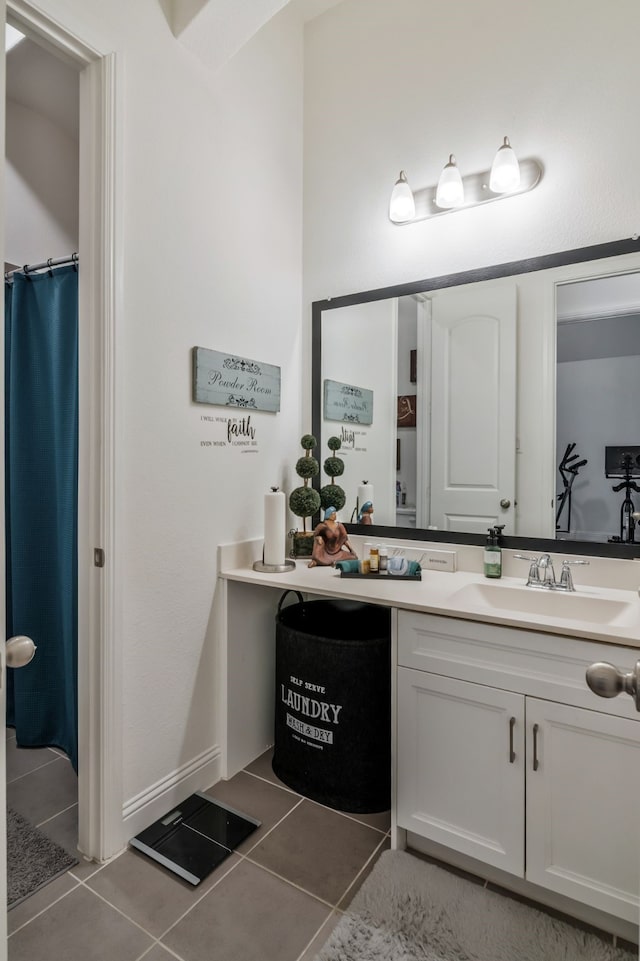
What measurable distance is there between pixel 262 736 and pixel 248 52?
8.98 feet

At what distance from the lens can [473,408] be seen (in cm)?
205

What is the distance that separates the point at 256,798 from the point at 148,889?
19.1 inches

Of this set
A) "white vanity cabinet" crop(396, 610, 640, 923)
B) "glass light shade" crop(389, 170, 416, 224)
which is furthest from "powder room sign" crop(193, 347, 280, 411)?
"white vanity cabinet" crop(396, 610, 640, 923)

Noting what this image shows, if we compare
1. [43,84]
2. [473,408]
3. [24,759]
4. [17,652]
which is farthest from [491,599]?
[43,84]

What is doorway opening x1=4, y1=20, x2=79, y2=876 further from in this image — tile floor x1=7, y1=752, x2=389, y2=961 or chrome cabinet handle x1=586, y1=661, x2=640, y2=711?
chrome cabinet handle x1=586, y1=661, x2=640, y2=711

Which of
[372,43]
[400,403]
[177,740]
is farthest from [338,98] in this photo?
[177,740]

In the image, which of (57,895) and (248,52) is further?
(248,52)

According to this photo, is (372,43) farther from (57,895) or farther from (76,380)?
(57,895)

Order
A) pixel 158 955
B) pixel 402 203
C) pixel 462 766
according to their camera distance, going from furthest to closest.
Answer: pixel 402 203 < pixel 462 766 < pixel 158 955

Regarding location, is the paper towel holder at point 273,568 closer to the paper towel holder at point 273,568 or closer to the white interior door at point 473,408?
the paper towel holder at point 273,568

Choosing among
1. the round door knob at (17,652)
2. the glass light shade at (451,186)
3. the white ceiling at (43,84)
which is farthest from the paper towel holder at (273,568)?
the white ceiling at (43,84)

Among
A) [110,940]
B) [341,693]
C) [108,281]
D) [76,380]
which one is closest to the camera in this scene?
[110,940]

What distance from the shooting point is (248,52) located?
212 cm

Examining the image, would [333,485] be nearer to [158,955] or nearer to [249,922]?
[249,922]
